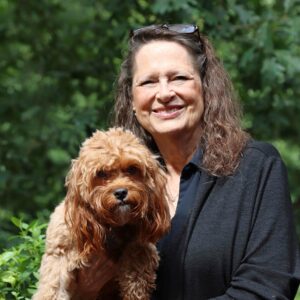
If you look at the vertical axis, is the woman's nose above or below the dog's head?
above

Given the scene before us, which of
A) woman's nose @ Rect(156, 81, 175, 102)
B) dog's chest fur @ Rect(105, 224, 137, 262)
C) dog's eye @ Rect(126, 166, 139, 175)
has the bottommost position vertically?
dog's chest fur @ Rect(105, 224, 137, 262)

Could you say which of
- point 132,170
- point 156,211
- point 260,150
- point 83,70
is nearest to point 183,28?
point 260,150

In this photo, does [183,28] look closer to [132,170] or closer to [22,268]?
[132,170]

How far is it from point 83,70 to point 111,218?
17.3 ft

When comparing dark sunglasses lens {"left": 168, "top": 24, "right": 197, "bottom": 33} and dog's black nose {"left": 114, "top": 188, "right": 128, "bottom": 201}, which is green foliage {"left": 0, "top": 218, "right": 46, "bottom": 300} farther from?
dark sunglasses lens {"left": 168, "top": 24, "right": 197, "bottom": 33}

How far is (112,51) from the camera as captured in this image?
29.2 ft

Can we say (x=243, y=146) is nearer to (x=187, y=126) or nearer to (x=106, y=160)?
(x=187, y=126)

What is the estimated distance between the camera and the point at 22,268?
180 inches

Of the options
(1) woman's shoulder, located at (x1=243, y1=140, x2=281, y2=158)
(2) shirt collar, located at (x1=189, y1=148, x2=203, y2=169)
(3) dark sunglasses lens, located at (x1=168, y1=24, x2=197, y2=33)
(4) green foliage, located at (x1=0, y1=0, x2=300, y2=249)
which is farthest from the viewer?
(4) green foliage, located at (x1=0, y1=0, x2=300, y2=249)

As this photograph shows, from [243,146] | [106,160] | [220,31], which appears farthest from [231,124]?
[220,31]

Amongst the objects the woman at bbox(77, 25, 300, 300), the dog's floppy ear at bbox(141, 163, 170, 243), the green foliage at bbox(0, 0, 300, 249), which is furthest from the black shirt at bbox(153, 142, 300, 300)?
the green foliage at bbox(0, 0, 300, 249)

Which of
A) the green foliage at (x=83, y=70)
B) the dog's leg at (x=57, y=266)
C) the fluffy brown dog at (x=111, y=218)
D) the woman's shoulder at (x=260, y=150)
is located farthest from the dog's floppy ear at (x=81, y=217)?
the green foliage at (x=83, y=70)

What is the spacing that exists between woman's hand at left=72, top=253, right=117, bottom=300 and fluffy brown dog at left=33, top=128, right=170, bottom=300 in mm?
30

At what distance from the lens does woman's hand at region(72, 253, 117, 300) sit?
13.9ft
